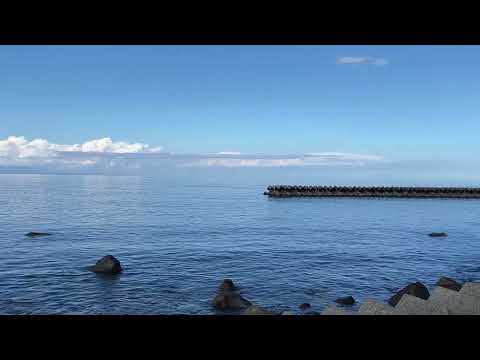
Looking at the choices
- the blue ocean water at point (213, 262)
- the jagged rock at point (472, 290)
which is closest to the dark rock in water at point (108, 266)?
the blue ocean water at point (213, 262)

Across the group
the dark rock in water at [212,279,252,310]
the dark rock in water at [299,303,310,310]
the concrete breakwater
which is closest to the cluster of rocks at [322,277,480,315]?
the dark rock in water at [212,279,252,310]

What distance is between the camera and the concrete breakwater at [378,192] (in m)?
106

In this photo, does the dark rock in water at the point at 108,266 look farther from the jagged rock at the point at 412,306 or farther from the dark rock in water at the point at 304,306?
the jagged rock at the point at 412,306

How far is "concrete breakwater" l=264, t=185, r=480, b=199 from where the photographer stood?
106000 millimetres

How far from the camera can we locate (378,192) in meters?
105

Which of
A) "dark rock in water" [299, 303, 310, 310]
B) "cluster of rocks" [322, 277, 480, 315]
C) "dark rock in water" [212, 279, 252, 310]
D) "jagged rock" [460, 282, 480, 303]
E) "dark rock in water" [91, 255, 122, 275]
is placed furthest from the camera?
"dark rock in water" [91, 255, 122, 275]

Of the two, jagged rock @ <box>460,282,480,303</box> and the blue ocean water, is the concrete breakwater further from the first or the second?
jagged rock @ <box>460,282,480,303</box>

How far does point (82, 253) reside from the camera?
33906mm

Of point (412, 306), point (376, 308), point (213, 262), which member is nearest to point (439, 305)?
point (412, 306)

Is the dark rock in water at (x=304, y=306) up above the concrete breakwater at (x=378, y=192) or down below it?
below

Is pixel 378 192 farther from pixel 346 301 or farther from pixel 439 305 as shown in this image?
pixel 439 305
